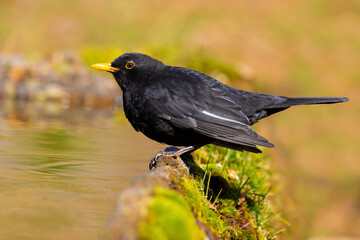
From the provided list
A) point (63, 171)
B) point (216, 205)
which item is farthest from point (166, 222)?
point (63, 171)

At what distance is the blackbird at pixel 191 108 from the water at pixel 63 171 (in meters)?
0.47

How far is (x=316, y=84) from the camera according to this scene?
14.4m

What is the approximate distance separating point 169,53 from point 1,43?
238 inches

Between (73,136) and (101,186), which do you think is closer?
(101,186)

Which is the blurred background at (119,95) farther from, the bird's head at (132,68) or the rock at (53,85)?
the bird's head at (132,68)

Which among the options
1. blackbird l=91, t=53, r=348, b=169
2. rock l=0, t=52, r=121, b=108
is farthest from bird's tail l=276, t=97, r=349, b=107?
rock l=0, t=52, r=121, b=108

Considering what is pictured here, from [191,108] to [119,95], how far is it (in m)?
6.45

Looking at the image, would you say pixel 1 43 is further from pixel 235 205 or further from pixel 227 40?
pixel 235 205

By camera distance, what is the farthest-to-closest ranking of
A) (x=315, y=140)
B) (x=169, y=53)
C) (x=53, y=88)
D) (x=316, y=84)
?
(x=316, y=84), (x=315, y=140), (x=169, y=53), (x=53, y=88)

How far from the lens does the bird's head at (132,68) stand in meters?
4.27

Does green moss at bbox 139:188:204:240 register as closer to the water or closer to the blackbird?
the water

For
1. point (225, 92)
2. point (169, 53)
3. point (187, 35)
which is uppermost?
point (187, 35)

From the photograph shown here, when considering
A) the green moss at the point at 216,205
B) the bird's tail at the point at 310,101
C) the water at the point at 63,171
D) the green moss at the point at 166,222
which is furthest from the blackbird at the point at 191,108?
the green moss at the point at 166,222

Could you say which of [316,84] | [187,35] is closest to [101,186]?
[316,84]
